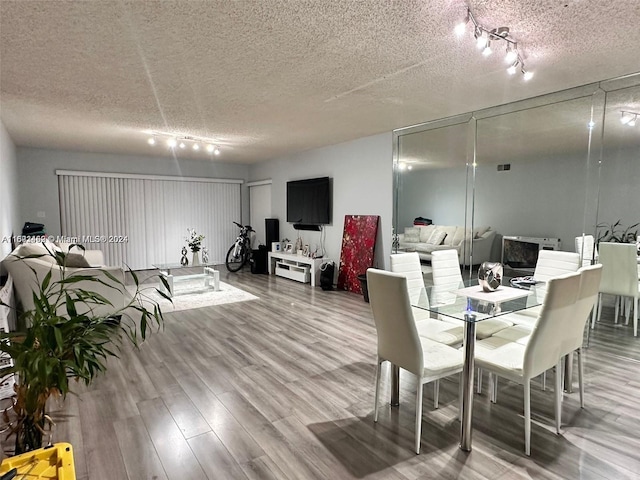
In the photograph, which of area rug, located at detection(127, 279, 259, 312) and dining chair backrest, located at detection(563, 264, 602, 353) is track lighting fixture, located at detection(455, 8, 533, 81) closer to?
dining chair backrest, located at detection(563, 264, 602, 353)

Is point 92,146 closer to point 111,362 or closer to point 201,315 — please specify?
point 201,315

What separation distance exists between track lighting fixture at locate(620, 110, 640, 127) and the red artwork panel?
3035mm

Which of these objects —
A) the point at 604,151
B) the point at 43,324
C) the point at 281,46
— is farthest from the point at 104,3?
the point at 604,151

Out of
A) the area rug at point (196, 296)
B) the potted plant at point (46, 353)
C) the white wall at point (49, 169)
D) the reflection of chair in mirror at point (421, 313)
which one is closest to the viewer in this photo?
the potted plant at point (46, 353)

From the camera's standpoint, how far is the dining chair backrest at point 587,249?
11.8 ft

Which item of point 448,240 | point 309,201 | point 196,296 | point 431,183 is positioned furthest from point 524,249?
point 196,296

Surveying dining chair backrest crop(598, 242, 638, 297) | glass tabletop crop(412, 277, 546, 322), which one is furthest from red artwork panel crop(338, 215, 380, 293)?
dining chair backrest crop(598, 242, 638, 297)

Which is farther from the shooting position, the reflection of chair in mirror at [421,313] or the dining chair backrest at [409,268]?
the dining chair backrest at [409,268]

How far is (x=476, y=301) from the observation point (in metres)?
2.47

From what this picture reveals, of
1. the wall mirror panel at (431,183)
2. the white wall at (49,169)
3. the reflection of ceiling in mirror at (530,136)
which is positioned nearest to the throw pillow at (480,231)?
the wall mirror panel at (431,183)

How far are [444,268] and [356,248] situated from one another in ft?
8.51

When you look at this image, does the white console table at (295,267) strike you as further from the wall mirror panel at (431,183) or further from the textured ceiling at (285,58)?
the textured ceiling at (285,58)

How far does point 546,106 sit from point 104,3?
396 cm

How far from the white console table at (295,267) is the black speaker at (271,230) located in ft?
1.73
